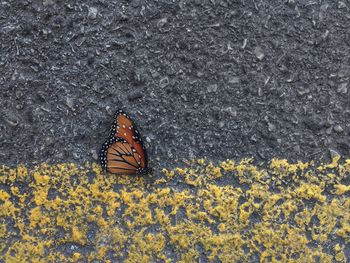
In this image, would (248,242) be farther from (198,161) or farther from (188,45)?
(188,45)

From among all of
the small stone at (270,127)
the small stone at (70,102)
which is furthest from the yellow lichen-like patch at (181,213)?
the small stone at (70,102)

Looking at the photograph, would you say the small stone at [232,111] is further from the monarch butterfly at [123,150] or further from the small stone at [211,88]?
the monarch butterfly at [123,150]

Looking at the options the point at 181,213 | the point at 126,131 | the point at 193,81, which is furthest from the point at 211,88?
the point at 181,213

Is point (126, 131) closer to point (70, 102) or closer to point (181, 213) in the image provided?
point (70, 102)

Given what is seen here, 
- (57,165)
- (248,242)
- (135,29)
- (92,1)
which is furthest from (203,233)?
(92,1)

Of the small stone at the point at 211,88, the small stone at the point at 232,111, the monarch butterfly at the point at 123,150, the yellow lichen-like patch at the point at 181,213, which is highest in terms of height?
the small stone at the point at 211,88
